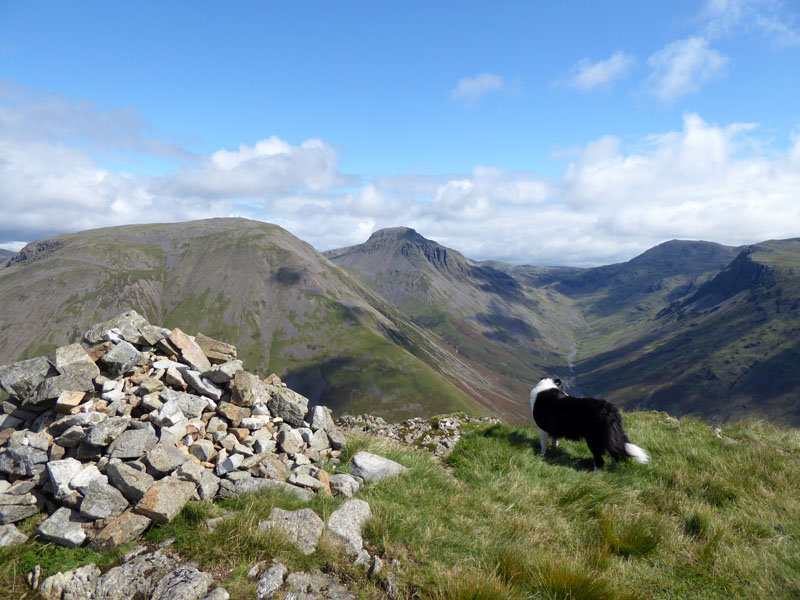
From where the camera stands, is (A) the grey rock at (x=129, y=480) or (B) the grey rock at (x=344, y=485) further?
(B) the grey rock at (x=344, y=485)

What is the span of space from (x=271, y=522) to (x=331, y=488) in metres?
1.86

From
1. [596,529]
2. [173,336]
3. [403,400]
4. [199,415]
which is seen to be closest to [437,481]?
[596,529]

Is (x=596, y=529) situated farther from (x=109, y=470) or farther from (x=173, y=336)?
(x=173, y=336)

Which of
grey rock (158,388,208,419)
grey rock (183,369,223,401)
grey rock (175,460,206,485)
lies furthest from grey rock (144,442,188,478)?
grey rock (183,369,223,401)

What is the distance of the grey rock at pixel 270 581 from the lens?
4.50m

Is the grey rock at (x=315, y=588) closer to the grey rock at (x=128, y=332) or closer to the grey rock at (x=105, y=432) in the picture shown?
the grey rock at (x=105, y=432)

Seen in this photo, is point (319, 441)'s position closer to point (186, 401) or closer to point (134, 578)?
point (186, 401)

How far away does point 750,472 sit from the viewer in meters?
7.71

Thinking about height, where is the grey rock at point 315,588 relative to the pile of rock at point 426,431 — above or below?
above

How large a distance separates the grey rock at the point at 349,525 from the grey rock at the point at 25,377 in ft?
25.2

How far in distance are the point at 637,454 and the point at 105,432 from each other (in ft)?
37.3

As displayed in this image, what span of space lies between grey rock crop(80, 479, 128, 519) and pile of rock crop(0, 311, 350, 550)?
0.05 ft

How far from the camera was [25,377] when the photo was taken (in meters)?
8.84

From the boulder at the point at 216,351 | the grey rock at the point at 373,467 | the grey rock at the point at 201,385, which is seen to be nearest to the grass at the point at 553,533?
the grey rock at the point at 373,467
